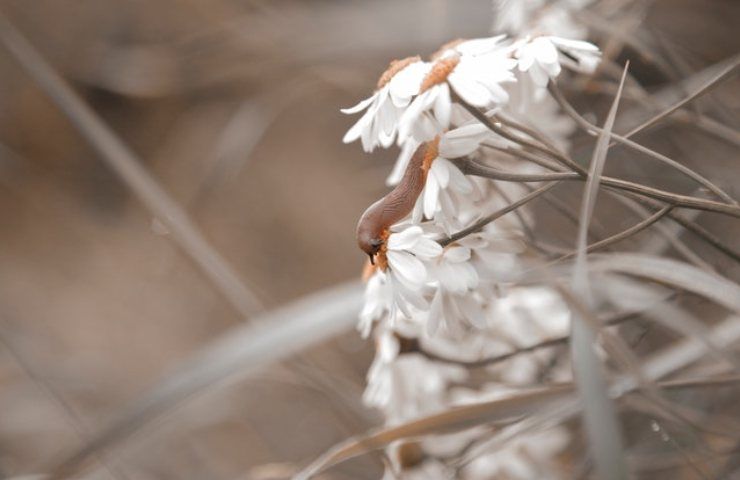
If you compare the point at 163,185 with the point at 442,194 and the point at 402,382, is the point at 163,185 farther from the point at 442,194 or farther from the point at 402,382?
the point at 442,194

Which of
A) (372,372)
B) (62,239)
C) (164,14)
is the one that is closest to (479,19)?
(372,372)

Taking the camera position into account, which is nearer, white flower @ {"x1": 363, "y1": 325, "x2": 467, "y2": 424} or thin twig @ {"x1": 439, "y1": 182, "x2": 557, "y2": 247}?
thin twig @ {"x1": 439, "y1": 182, "x2": 557, "y2": 247}

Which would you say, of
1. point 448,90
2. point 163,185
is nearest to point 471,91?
point 448,90

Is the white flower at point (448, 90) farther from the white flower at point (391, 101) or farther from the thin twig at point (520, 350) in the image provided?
the thin twig at point (520, 350)

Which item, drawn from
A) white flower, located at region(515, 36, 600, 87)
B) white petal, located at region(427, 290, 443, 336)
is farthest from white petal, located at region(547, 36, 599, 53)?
white petal, located at region(427, 290, 443, 336)

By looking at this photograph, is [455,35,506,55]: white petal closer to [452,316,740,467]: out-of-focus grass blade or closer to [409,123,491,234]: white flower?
[409,123,491,234]: white flower

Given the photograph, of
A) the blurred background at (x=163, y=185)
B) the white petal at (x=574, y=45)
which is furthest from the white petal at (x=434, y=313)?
the blurred background at (x=163, y=185)

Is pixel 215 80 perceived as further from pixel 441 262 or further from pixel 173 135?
pixel 441 262
